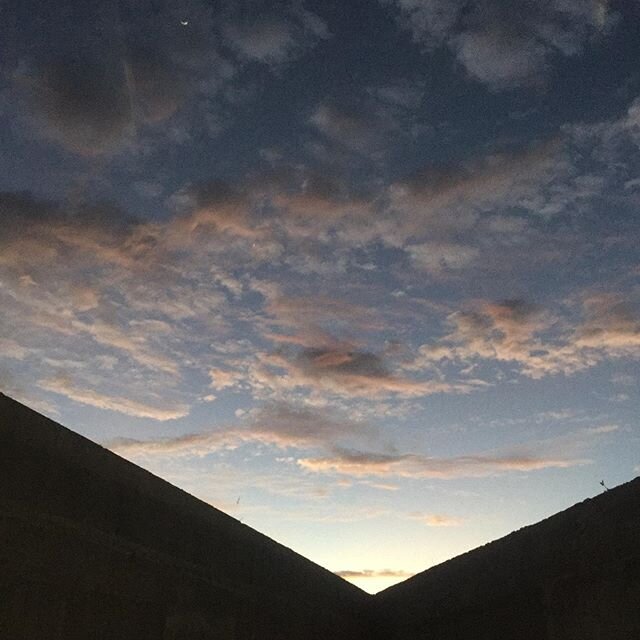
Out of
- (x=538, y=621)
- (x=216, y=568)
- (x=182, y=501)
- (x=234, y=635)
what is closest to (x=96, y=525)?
(x=182, y=501)

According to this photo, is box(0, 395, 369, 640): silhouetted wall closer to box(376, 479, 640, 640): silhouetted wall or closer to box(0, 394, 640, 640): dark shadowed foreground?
box(0, 394, 640, 640): dark shadowed foreground

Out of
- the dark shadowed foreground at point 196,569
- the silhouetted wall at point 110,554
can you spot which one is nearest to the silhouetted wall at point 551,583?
the dark shadowed foreground at point 196,569

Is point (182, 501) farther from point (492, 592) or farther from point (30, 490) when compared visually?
point (492, 592)

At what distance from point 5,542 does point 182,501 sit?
213cm

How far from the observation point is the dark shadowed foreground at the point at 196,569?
4.46 meters

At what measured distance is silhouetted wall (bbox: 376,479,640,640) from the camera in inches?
211

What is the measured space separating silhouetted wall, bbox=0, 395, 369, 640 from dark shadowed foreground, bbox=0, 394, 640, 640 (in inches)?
0.4

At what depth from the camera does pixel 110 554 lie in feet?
16.8

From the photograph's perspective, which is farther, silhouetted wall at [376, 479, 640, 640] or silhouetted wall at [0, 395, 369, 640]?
silhouetted wall at [376, 479, 640, 640]

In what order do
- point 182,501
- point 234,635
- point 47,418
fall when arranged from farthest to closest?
1. point 234,635
2. point 182,501
3. point 47,418

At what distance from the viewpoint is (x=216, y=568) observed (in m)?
6.55

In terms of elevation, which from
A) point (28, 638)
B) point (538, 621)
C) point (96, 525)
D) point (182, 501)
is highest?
point (182, 501)

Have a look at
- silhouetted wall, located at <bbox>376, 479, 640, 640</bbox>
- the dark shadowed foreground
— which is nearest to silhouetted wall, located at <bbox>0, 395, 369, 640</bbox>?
the dark shadowed foreground

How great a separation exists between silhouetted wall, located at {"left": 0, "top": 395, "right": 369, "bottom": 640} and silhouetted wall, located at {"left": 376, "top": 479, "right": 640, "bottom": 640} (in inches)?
80.6
